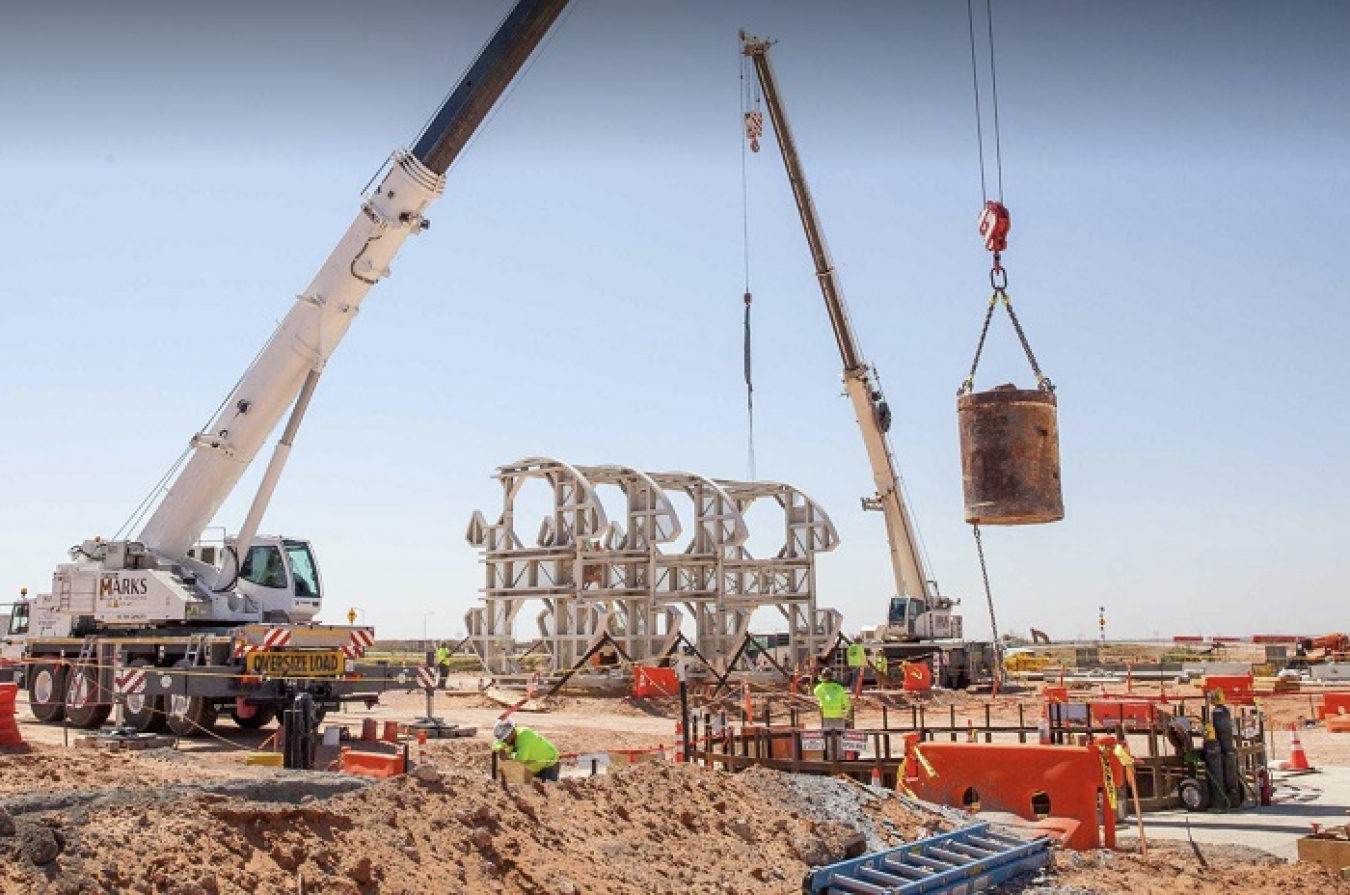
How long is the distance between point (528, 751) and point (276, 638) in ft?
24.2

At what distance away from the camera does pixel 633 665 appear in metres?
31.1

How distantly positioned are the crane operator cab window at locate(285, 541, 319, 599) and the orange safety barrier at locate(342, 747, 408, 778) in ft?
24.7

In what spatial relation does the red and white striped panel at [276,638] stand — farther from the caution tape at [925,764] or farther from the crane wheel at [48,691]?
the caution tape at [925,764]

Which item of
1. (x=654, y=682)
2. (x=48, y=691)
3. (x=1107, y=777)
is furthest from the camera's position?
(x=654, y=682)

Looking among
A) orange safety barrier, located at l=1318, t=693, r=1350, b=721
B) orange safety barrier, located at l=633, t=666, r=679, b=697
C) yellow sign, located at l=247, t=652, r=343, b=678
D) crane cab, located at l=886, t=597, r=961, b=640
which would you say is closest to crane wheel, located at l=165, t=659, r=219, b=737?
yellow sign, located at l=247, t=652, r=343, b=678

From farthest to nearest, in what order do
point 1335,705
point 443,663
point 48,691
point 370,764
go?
point 443,663
point 1335,705
point 48,691
point 370,764

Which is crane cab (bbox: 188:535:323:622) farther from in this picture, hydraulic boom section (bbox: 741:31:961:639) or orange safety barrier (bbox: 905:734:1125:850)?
hydraulic boom section (bbox: 741:31:961:639)

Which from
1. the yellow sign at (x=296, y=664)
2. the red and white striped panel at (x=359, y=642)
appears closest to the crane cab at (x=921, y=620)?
the red and white striped panel at (x=359, y=642)

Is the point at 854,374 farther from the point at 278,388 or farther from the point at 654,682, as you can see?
the point at 278,388

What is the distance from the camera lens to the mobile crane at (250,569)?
698 inches

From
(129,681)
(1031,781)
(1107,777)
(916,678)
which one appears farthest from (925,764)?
(916,678)

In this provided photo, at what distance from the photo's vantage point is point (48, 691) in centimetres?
2108

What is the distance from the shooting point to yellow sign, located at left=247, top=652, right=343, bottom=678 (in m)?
17.2

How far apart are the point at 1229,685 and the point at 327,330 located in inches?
821
